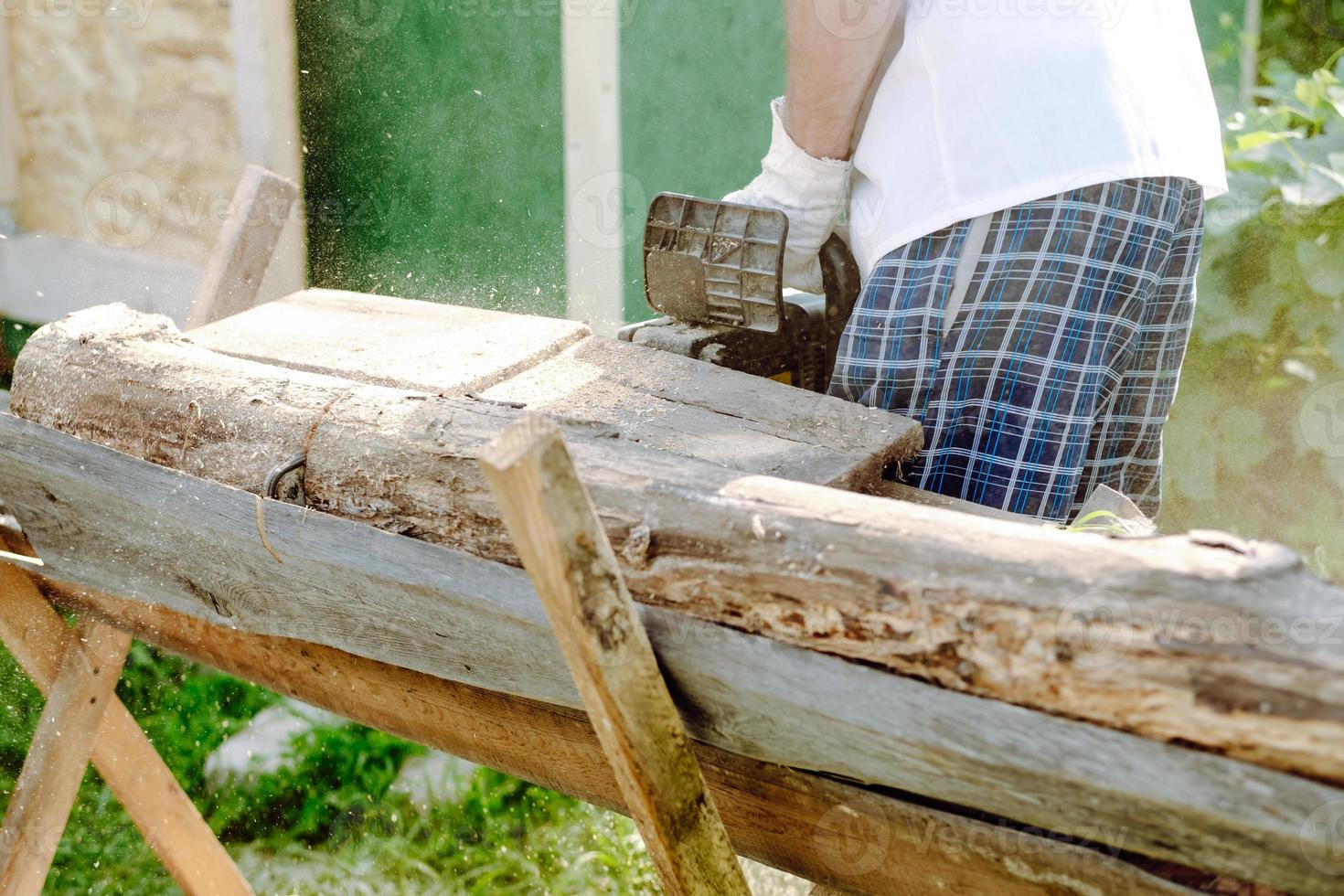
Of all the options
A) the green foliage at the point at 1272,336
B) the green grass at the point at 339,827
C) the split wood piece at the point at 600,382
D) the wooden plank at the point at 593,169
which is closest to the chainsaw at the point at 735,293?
the split wood piece at the point at 600,382

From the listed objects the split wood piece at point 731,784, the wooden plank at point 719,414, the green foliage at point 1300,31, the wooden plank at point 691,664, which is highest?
the green foliage at point 1300,31

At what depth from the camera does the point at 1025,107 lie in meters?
1.84

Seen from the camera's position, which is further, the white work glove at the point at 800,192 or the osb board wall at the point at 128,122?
the osb board wall at the point at 128,122

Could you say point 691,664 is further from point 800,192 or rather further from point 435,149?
point 435,149

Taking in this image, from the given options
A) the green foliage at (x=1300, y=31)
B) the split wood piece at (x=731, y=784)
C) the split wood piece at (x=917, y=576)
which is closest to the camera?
the split wood piece at (x=917, y=576)

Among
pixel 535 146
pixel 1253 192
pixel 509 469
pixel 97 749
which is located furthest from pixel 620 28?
pixel 509 469

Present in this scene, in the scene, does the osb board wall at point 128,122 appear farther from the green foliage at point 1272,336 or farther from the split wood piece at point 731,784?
the green foliage at point 1272,336

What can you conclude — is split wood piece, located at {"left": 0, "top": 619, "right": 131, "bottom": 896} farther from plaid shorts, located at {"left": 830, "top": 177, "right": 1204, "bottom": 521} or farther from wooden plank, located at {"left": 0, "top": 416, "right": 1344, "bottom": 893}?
plaid shorts, located at {"left": 830, "top": 177, "right": 1204, "bottom": 521}

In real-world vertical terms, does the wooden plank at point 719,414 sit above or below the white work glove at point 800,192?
below

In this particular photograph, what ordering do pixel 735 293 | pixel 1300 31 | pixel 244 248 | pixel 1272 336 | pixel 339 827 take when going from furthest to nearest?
pixel 1300 31
pixel 1272 336
pixel 339 827
pixel 244 248
pixel 735 293

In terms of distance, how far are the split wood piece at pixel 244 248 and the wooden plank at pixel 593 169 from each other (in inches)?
61.4

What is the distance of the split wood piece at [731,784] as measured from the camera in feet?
4.00

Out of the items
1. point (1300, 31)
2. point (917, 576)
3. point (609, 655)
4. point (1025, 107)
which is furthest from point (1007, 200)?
point (1300, 31)

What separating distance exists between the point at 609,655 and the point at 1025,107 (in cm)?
119
